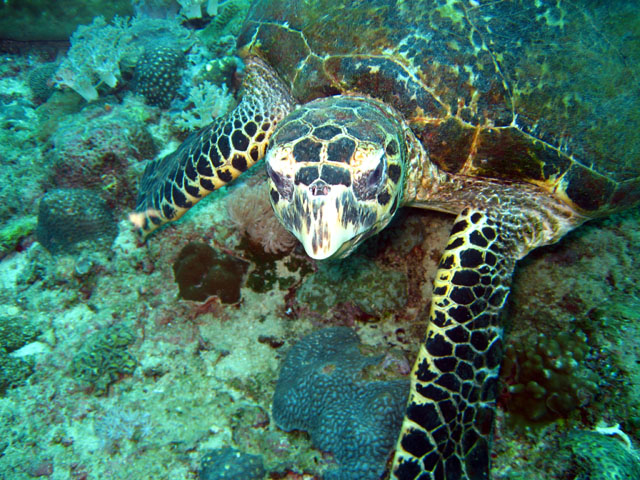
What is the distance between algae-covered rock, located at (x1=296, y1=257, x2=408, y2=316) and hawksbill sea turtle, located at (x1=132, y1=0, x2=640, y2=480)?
0.61 meters

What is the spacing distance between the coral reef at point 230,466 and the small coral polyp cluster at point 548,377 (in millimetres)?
1651

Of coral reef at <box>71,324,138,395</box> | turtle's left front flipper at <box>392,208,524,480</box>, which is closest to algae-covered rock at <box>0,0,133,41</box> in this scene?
coral reef at <box>71,324,138,395</box>

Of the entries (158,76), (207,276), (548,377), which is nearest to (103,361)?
(207,276)

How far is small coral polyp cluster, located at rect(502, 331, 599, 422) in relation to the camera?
200 centimetres

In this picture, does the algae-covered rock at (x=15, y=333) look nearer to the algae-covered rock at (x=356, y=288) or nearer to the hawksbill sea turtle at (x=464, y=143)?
the algae-covered rock at (x=356, y=288)

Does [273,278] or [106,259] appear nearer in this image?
[273,278]

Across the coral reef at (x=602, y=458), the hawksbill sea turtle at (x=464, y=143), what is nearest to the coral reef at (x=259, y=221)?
the hawksbill sea turtle at (x=464, y=143)

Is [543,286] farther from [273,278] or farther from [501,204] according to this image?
[273,278]

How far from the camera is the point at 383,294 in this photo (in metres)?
2.69

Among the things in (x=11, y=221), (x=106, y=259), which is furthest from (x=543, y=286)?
(x=11, y=221)

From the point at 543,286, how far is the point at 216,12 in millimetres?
6884

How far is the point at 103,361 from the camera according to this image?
259 centimetres

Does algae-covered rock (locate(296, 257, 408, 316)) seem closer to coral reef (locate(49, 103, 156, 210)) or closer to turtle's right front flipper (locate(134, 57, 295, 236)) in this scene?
turtle's right front flipper (locate(134, 57, 295, 236))

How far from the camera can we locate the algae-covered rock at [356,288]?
8.82 ft
